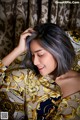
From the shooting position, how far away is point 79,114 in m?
1.26

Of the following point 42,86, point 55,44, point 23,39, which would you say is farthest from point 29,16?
point 42,86

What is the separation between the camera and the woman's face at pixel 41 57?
1285 mm

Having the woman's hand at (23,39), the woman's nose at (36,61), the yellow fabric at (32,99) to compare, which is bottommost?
the yellow fabric at (32,99)

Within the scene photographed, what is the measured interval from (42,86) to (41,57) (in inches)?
7.7

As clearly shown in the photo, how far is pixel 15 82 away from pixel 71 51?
0.43m

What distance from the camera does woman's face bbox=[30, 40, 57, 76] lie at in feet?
4.22

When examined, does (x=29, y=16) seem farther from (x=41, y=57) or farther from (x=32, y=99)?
(x=32, y=99)

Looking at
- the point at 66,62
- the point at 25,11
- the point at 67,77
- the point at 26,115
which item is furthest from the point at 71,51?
the point at 25,11

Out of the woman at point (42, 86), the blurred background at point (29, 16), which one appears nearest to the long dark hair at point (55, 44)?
the woman at point (42, 86)

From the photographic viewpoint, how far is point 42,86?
4.40ft

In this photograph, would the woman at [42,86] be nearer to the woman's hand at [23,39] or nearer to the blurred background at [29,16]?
the woman's hand at [23,39]

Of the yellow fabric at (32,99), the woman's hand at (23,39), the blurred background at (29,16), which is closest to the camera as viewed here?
the yellow fabric at (32,99)

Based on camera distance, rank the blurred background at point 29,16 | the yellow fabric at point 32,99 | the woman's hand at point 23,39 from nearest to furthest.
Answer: the yellow fabric at point 32,99
the woman's hand at point 23,39
the blurred background at point 29,16

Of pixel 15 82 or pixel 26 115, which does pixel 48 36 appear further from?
pixel 26 115
